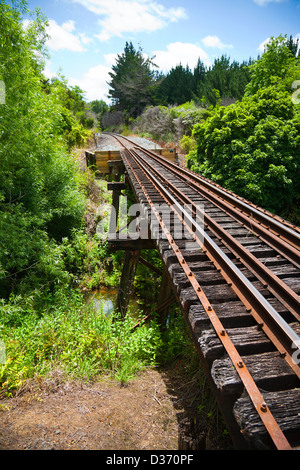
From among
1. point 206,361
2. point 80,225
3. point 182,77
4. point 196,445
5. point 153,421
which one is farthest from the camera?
point 182,77

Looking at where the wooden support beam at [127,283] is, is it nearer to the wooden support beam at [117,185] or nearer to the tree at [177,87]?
the wooden support beam at [117,185]

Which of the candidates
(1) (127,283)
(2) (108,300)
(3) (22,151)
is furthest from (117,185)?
(1) (127,283)

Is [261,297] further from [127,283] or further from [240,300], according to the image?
[127,283]

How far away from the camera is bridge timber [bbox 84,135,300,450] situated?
1753 mm

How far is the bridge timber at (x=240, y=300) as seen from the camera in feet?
5.75

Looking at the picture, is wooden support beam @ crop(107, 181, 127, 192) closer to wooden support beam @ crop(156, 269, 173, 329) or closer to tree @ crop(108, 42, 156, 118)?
wooden support beam @ crop(156, 269, 173, 329)

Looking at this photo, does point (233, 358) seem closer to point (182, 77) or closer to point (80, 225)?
point (80, 225)

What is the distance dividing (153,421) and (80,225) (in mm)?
8306

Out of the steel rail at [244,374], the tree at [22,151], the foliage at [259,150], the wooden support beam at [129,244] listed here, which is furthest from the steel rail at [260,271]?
the foliage at [259,150]

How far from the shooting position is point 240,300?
2902 millimetres

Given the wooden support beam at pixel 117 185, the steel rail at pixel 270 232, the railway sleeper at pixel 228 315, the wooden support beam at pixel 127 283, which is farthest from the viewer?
the wooden support beam at pixel 117 185

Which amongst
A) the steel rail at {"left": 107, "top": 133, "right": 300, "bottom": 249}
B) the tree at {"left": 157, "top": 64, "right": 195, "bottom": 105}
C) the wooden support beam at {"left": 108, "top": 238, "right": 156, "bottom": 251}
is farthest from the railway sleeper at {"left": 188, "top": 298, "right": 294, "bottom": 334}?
the tree at {"left": 157, "top": 64, "right": 195, "bottom": 105}
